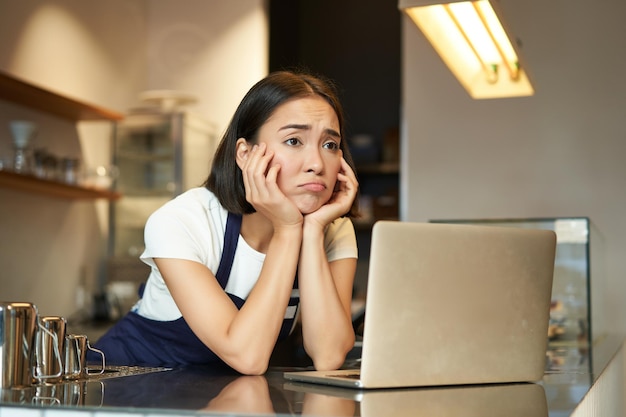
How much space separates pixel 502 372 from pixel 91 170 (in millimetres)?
3234

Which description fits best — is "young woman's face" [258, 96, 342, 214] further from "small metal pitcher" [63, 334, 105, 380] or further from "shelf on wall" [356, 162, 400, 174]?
"shelf on wall" [356, 162, 400, 174]

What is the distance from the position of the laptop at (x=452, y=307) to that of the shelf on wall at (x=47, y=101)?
8.52ft

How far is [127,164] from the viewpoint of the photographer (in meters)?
4.65

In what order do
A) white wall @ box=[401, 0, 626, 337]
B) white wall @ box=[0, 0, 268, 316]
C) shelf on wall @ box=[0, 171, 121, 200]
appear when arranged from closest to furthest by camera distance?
white wall @ box=[401, 0, 626, 337] < shelf on wall @ box=[0, 171, 121, 200] < white wall @ box=[0, 0, 268, 316]

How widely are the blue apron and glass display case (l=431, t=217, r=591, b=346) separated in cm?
93

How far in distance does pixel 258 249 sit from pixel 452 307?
59cm

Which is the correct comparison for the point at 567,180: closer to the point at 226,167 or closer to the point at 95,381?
the point at 226,167

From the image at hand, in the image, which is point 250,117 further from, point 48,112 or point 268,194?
point 48,112

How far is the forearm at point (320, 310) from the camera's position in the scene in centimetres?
158

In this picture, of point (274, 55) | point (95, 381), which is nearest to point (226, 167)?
point (95, 381)

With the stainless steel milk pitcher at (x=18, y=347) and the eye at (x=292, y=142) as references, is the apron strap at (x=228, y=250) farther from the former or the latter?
the stainless steel milk pitcher at (x=18, y=347)

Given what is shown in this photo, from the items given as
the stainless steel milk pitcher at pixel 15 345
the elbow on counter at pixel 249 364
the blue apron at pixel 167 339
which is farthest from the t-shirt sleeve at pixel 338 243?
the stainless steel milk pitcher at pixel 15 345

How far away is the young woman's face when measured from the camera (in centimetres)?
165

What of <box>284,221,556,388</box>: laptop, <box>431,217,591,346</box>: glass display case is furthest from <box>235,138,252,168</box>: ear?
<box>431,217,591,346</box>: glass display case
